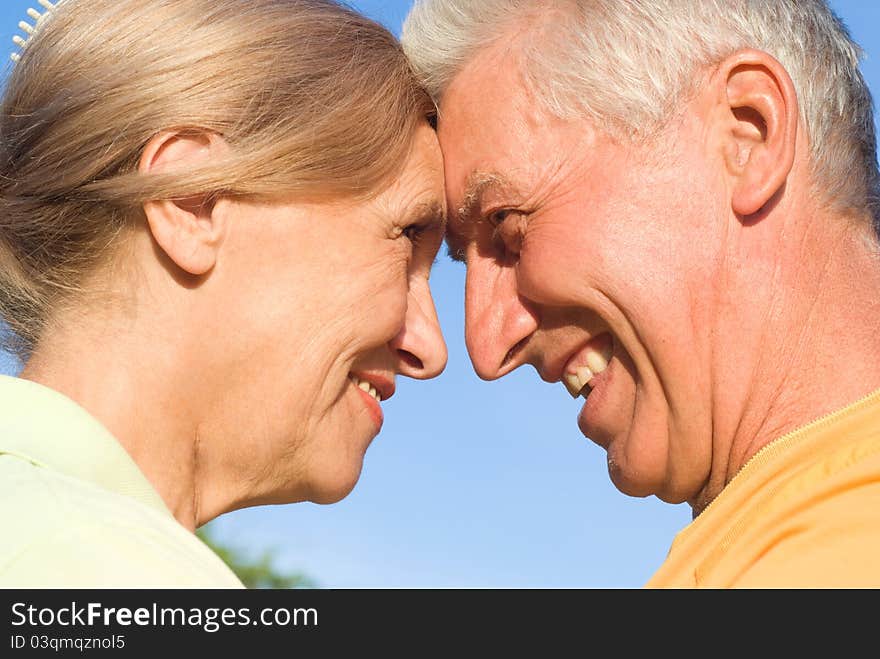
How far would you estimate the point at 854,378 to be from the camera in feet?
8.79

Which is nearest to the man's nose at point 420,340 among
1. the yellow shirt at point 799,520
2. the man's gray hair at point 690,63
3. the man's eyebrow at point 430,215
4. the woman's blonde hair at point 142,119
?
the man's eyebrow at point 430,215

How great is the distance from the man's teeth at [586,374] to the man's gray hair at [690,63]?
2.22 ft

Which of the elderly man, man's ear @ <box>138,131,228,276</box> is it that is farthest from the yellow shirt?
man's ear @ <box>138,131,228,276</box>

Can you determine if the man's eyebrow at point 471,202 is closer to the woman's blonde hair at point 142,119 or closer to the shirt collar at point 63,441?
the woman's blonde hair at point 142,119

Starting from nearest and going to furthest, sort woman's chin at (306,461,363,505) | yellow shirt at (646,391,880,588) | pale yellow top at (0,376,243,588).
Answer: pale yellow top at (0,376,243,588)
yellow shirt at (646,391,880,588)
woman's chin at (306,461,363,505)

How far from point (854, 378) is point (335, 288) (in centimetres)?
133

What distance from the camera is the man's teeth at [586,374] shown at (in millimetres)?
3273

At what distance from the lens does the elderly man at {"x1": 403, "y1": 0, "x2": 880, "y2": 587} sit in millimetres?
2748

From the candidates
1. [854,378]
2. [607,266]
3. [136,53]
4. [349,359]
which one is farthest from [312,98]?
[854,378]

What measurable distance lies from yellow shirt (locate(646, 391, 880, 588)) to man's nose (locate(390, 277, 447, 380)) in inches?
38.0

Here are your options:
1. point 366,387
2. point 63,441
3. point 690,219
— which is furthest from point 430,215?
point 63,441

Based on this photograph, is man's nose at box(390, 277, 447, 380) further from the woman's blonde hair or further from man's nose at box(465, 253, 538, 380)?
the woman's blonde hair

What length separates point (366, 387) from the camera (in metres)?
3.28

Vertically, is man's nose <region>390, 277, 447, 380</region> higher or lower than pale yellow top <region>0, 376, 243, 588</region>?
higher
